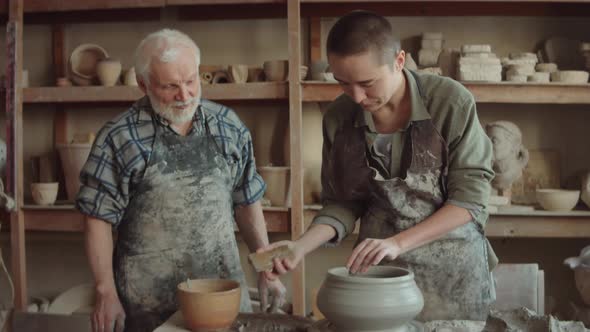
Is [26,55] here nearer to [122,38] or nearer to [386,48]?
[122,38]

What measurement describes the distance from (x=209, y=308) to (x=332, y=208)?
2.00ft

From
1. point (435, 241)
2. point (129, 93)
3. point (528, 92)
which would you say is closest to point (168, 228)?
point (435, 241)

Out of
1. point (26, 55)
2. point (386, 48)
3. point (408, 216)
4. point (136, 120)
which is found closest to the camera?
point (386, 48)

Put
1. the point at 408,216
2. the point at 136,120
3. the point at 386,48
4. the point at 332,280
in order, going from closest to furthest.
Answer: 1. the point at 332,280
2. the point at 386,48
3. the point at 408,216
4. the point at 136,120

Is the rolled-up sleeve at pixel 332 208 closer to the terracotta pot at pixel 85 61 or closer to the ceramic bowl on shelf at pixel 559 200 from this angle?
the ceramic bowl on shelf at pixel 559 200

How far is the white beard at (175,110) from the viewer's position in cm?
240

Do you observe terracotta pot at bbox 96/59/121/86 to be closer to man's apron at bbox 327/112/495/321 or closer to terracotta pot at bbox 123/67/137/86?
terracotta pot at bbox 123/67/137/86

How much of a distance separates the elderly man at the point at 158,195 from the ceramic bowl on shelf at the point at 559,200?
7.40ft

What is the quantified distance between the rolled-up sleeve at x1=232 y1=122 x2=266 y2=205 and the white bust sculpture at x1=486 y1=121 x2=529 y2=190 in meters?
2.07

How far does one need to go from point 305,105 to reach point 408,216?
251 cm

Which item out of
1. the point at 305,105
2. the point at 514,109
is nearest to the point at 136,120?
the point at 305,105

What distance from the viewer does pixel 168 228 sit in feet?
7.96

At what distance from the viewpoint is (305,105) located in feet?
15.4

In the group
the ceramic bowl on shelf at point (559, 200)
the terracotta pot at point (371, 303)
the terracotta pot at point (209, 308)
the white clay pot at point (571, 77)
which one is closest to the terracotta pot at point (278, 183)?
the ceramic bowl on shelf at point (559, 200)
